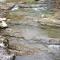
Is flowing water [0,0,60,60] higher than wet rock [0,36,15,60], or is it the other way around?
wet rock [0,36,15,60]

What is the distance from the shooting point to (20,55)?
426cm

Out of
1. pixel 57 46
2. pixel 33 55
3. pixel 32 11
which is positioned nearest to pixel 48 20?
pixel 32 11

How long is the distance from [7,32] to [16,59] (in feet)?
5.75

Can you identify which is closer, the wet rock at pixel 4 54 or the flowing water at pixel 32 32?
the wet rock at pixel 4 54

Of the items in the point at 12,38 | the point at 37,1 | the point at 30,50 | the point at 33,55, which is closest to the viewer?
the point at 33,55

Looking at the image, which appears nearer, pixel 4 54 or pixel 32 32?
pixel 4 54

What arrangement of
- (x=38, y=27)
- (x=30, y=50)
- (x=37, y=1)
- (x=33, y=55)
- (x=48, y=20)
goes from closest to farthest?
(x=33, y=55)
(x=30, y=50)
(x=38, y=27)
(x=48, y=20)
(x=37, y=1)

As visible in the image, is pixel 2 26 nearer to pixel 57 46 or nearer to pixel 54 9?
pixel 57 46

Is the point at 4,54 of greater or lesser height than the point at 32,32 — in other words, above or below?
above

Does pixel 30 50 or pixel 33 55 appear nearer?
pixel 33 55

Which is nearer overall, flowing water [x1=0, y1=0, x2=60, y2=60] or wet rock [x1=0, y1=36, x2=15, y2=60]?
wet rock [x1=0, y1=36, x2=15, y2=60]

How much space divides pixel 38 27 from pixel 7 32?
0.95 m

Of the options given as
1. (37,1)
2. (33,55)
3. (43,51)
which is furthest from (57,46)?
(37,1)

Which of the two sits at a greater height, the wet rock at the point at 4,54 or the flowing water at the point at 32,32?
the wet rock at the point at 4,54
